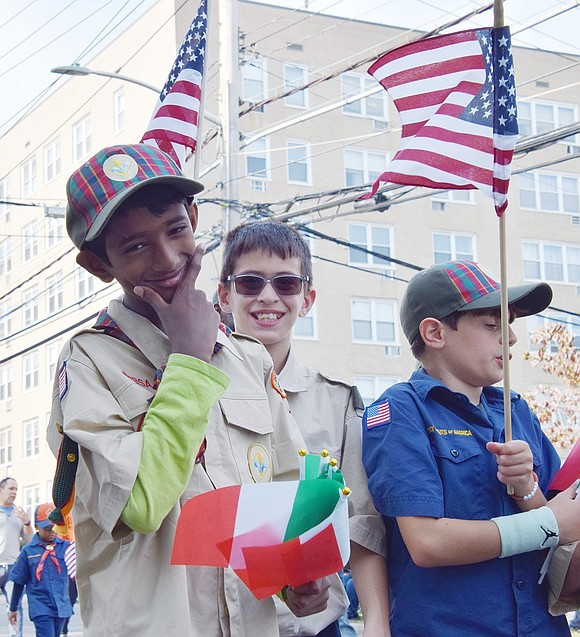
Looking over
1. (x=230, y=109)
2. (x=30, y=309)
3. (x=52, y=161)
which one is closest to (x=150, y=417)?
(x=230, y=109)

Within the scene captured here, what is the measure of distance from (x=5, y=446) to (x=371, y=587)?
152 ft

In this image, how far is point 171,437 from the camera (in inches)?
102

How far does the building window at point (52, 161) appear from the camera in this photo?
41.6 meters

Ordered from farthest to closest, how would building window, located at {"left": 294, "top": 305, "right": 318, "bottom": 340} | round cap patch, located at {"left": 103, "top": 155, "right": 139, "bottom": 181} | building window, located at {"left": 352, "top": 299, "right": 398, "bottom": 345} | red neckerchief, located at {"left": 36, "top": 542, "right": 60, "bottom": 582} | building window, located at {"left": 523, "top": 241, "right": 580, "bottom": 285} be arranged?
building window, located at {"left": 523, "top": 241, "right": 580, "bottom": 285}, building window, located at {"left": 352, "top": 299, "right": 398, "bottom": 345}, building window, located at {"left": 294, "top": 305, "right": 318, "bottom": 340}, red neckerchief, located at {"left": 36, "top": 542, "right": 60, "bottom": 582}, round cap patch, located at {"left": 103, "top": 155, "right": 139, "bottom": 181}

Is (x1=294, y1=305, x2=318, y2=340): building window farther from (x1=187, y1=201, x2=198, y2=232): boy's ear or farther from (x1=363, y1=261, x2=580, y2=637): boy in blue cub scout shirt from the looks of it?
(x1=187, y1=201, x2=198, y2=232): boy's ear

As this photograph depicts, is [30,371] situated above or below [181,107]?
above

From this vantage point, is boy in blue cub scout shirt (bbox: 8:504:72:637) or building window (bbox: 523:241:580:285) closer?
boy in blue cub scout shirt (bbox: 8:504:72:637)

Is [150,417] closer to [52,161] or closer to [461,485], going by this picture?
[461,485]

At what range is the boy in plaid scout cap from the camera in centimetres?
255

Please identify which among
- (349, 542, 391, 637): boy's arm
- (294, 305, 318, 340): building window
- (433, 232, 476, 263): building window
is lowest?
(349, 542, 391, 637): boy's arm

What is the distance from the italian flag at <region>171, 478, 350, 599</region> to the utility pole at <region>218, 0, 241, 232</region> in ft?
46.2

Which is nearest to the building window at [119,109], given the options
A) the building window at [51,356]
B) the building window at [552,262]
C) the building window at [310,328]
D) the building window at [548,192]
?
the building window at [310,328]

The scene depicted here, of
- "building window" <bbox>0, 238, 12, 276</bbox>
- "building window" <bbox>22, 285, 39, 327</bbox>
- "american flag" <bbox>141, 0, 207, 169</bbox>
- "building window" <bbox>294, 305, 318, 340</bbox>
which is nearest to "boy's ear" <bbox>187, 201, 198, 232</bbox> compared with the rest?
"american flag" <bbox>141, 0, 207, 169</bbox>

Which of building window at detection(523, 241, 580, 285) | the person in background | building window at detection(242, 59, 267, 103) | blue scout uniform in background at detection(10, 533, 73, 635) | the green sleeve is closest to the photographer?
the green sleeve
